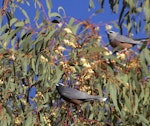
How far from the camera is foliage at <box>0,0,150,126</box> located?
2.65 metres

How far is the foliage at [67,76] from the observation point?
2.65 meters

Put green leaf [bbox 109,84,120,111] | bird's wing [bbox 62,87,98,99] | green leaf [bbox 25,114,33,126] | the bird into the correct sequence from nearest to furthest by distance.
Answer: green leaf [bbox 109,84,120,111], bird's wing [bbox 62,87,98,99], green leaf [bbox 25,114,33,126], the bird

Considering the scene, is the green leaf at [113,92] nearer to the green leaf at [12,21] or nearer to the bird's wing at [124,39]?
the bird's wing at [124,39]

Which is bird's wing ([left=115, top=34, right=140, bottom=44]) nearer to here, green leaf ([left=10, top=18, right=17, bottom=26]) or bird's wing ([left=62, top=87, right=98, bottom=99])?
bird's wing ([left=62, top=87, right=98, bottom=99])

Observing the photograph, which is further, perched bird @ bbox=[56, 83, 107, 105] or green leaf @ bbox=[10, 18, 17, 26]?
green leaf @ bbox=[10, 18, 17, 26]

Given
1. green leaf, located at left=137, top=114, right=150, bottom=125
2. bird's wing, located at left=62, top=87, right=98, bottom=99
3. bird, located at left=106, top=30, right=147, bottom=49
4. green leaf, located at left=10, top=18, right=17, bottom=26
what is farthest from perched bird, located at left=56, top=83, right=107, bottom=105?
green leaf, located at left=10, top=18, right=17, bottom=26

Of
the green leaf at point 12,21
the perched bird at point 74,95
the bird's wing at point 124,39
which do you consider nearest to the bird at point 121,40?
the bird's wing at point 124,39

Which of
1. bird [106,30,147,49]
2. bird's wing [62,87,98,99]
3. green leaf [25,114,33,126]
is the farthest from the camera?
bird [106,30,147,49]

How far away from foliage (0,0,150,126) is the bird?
252 millimetres

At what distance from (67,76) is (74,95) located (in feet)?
0.37

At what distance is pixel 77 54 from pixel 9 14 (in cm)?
104

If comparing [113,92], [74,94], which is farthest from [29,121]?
[113,92]

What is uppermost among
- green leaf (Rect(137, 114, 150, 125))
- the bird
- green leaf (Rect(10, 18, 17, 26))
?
green leaf (Rect(10, 18, 17, 26))

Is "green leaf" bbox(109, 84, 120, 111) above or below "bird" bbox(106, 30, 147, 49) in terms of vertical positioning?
below
